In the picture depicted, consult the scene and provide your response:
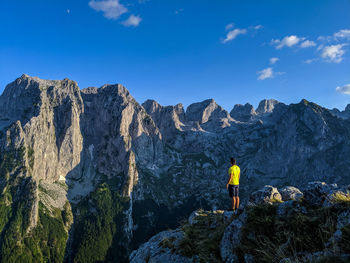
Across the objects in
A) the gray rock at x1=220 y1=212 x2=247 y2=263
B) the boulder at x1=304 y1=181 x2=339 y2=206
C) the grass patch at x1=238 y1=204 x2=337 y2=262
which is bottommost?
the gray rock at x1=220 y1=212 x2=247 y2=263

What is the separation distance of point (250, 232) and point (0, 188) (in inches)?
10252

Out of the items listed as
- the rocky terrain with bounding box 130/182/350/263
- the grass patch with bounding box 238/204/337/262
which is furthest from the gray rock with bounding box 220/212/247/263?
the grass patch with bounding box 238/204/337/262

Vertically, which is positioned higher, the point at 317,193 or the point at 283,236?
the point at 317,193

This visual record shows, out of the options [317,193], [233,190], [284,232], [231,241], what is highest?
[317,193]

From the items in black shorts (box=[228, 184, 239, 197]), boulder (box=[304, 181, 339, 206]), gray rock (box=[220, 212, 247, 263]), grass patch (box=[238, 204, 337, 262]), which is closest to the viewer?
grass patch (box=[238, 204, 337, 262])

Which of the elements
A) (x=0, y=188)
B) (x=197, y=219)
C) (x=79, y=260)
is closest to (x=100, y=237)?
(x=79, y=260)

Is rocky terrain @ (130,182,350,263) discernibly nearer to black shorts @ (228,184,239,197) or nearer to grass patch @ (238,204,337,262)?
grass patch @ (238,204,337,262)

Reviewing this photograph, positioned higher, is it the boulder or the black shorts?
the boulder

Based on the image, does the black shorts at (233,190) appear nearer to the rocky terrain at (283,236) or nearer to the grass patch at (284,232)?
the rocky terrain at (283,236)

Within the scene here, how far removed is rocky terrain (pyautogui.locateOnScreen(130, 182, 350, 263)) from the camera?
6.40 metres

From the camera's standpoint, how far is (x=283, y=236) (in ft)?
26.6

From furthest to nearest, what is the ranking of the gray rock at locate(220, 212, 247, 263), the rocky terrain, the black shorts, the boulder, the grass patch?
the black shorts
the gray rock at locate(220, 212, 247, 263)
the boulder
the grass patch
the rocky terrain

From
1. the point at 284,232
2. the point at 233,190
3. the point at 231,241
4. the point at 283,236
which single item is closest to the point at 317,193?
the point at 283,236

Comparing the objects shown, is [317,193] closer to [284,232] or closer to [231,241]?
[284,232]
